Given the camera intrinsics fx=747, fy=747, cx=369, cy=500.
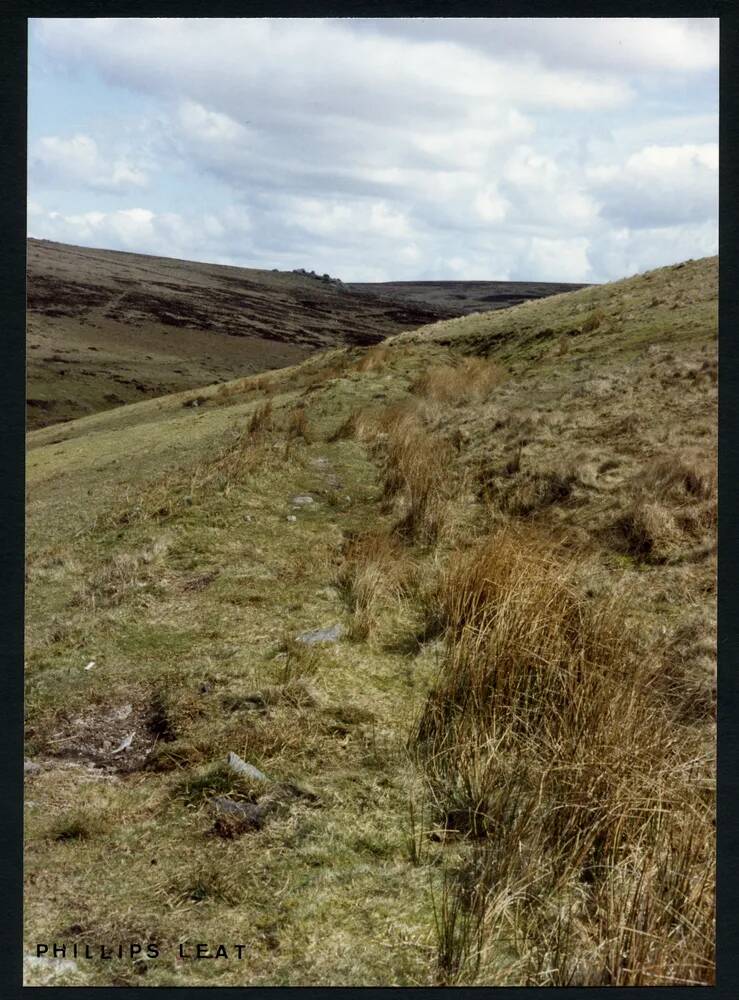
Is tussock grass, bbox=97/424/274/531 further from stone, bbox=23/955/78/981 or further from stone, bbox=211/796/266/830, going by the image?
stone, bbox=23/955/78/981

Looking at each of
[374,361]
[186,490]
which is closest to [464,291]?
[374,361]

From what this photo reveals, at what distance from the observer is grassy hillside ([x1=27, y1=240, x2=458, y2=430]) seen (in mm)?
43750

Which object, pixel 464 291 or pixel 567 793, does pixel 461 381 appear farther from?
pixel 464 291

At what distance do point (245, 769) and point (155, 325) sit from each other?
6749 centimetres

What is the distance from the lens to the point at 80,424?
27.3 meters

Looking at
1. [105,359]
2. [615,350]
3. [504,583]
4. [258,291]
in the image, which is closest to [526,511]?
[504,583]

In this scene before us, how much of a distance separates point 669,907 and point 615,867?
211 millimetres

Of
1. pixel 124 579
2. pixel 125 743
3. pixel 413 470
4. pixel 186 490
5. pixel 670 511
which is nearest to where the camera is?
pixel 125 743

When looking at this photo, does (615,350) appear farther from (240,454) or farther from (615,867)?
(615,867)

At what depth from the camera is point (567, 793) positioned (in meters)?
3.23

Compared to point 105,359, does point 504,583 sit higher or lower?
lower

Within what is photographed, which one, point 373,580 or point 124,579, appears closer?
point 373,580

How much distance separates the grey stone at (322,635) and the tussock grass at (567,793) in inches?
35.8

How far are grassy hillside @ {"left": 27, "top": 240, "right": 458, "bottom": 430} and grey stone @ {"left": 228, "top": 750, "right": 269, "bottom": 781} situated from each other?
35032 mm
